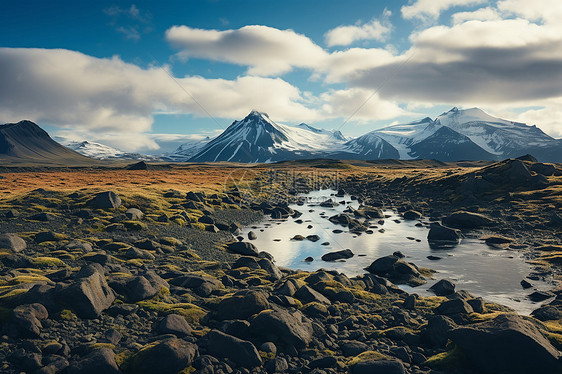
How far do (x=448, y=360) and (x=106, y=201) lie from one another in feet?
147

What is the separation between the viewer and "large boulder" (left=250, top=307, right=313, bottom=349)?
14758 mm

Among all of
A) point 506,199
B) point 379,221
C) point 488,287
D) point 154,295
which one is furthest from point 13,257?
point 506,199

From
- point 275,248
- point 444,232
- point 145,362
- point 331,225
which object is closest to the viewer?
point 145,362

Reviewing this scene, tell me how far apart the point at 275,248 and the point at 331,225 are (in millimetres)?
16909

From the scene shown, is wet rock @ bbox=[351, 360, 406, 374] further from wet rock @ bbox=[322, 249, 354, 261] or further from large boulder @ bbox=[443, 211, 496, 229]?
large boulder @ bbox=[443, 211, 496, 229]

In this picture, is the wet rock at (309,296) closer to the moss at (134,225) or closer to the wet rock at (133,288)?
the wet rock at (133,288)

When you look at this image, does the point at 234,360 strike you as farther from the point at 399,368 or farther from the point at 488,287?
the point at 488,287

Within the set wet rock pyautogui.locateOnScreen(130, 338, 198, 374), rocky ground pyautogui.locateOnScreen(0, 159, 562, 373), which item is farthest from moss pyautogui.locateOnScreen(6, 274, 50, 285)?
wet rock pyautogui.locateOnScreen(130, 338, 198, 374)

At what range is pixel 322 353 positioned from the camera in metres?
14.6

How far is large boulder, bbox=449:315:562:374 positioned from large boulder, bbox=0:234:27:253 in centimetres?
2879

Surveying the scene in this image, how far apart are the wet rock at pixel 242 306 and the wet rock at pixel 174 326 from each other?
5.82ft

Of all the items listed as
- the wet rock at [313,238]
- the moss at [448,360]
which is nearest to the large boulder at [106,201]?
the wet rock at [313,238]

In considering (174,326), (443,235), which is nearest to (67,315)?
(174,326)

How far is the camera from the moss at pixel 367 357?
13619mm
